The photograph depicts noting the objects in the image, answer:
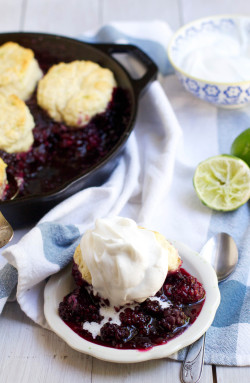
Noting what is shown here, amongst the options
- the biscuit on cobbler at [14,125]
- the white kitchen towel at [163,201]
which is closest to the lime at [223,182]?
the white kitchen towel at [163,201]

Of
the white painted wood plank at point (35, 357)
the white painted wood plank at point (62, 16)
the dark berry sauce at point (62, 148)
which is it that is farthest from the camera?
the white painted wood plank at point (62, 16)

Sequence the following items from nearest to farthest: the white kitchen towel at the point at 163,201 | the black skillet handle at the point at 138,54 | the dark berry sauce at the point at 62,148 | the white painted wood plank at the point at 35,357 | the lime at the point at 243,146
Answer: the white painted wood plank at the point at 35,357, the white kitchen towel at the point at 163,201, the lime at the point at 243,146, the dark berry sauce at the point at 62,148, the black skillet handle at the point at 138,54

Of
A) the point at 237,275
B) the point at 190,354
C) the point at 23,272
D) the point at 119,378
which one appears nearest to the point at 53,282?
the point at 23,272

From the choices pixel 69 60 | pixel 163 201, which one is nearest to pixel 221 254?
pixel 163 201

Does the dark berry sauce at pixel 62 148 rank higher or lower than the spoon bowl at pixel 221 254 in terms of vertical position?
higher

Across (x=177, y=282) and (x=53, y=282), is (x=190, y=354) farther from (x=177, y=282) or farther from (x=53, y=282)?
(x=53, y=282)

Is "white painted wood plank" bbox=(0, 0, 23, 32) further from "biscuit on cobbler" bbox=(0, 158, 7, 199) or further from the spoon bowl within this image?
the spoon bowl

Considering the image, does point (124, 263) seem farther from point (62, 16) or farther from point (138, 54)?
point (62, 16)

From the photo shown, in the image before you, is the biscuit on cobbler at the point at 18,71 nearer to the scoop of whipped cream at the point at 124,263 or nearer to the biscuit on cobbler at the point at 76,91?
the biscuit on cobbler at the point at 76,91

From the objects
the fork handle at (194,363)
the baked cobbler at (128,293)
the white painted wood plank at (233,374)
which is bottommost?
the white painted wood plank at (233,374)
